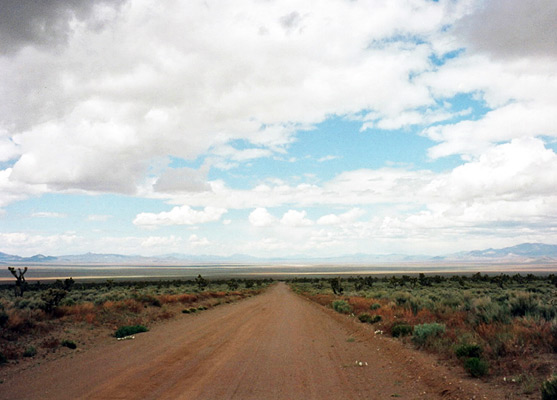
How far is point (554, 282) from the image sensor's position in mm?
60219

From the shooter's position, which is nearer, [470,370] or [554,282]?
[470,370]

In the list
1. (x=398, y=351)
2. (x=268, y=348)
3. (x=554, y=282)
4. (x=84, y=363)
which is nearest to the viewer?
(x=84, y=363)

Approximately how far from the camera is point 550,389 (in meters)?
6.40

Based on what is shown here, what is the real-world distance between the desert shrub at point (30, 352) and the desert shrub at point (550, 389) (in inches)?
573

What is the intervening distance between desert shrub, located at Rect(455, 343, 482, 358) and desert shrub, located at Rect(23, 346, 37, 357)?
13.7 m

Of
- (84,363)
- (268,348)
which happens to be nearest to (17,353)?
(84,363)

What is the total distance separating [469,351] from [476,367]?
3.74 ft

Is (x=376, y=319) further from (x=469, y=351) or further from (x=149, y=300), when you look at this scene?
(x=149, y=300)

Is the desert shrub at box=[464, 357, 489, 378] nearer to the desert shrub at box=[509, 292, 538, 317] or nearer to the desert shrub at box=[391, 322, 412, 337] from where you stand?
the desert shrub at box=[391, 322, 412, 337]

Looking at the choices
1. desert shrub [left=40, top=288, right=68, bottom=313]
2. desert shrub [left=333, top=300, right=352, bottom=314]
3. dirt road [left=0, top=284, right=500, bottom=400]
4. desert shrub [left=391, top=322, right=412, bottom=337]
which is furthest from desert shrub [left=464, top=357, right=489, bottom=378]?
desert shrub [left=40, top=288, right=68, bottom=313]

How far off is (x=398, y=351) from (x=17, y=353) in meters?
13.0

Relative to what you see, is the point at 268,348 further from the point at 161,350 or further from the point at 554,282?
the point at 554,282

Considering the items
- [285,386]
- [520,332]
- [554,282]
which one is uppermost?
[520,332]

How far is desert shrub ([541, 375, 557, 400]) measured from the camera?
20.8 feet
